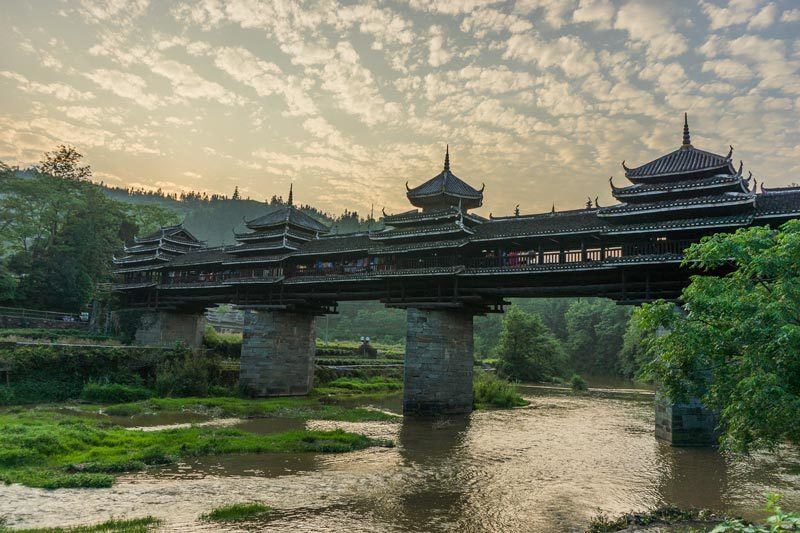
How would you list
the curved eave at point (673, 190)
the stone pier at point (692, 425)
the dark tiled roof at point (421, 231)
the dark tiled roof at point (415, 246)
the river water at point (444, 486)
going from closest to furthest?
the river water at point (444, 486)
the stone pier at point (692, 425)
the curved eave at point (673, 190)
the dark tiled roof at point (415, 246)
the dark tiled roof at point (421, 231)

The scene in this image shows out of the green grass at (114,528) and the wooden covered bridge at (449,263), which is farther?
the wooden covered bridge at (449,263)

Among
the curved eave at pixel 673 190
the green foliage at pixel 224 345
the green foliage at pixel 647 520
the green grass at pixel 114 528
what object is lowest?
the green grass at pixel 114 528

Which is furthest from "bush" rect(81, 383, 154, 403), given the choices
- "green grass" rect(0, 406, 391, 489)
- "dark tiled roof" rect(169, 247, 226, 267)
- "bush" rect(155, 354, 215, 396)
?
"dark tiled roof" rect(169, 247, 226, 267)

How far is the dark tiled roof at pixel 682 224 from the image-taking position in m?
20.2

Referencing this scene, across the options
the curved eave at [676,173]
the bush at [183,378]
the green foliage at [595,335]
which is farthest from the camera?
the green foliage at [595,335]

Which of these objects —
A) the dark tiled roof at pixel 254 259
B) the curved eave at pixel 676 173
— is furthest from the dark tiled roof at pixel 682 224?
the dark tiled roof at pixel 254 259

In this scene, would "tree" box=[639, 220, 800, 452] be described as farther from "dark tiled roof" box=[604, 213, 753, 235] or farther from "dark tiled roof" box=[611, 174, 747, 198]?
"dark tiled roof" box=[611, 174, 747, 198]

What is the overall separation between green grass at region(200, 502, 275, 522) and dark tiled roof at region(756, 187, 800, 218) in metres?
20.7

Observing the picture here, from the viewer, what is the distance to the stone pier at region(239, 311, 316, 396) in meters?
34.2

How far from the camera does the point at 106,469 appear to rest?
47.4 ft

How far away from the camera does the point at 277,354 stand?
35.1 meters

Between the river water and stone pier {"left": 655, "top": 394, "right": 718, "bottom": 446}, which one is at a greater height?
stone pier {"left": 655, "top": 394, "right": 718, "bottom": 446}

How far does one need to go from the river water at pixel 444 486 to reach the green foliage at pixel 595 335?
55.0m

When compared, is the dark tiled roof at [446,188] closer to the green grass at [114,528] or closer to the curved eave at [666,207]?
the curved eave at [666,207]
